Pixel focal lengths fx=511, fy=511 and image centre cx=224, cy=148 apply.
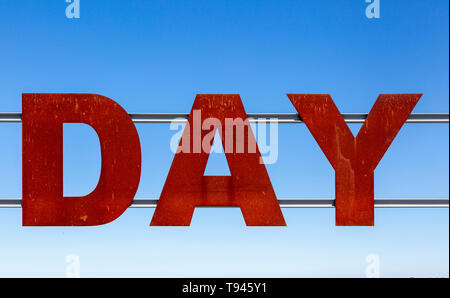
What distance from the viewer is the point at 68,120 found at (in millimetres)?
6031

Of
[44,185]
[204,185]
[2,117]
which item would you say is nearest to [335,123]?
[204,185]

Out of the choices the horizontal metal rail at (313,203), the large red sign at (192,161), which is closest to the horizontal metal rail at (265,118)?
the large red sign at (192,161)

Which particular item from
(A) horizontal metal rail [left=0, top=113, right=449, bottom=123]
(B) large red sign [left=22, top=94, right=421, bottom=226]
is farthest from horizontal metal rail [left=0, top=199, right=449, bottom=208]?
(A) horizontal metal rail [left=0, top=113, right=449, bottom=123]

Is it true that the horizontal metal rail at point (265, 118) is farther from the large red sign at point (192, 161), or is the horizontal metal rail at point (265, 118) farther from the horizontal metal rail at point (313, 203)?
the horizontal metal rail at point (313, 203)

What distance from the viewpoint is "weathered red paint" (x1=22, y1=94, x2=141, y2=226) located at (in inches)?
237

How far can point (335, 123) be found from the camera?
20.0 ft

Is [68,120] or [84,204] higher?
[68,120]

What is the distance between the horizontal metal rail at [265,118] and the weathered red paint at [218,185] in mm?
165

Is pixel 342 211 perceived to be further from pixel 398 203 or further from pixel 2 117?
pixel 2 117

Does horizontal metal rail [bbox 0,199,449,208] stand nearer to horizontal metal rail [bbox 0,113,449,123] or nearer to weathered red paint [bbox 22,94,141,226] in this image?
weathered red paint [bbox 22,94,141,226]

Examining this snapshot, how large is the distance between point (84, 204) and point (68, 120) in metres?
1.01

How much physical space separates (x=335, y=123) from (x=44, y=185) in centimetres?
352
